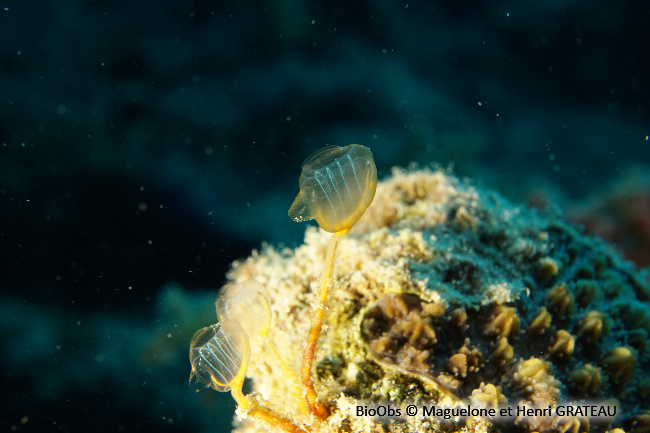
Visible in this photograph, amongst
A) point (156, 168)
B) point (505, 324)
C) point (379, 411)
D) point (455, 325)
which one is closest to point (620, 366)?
point (505, 324)

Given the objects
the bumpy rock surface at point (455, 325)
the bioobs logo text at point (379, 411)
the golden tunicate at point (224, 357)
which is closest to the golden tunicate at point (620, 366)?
the bumpy rock surface at point (455, 325)

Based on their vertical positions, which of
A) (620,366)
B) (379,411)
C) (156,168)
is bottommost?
(379,411)

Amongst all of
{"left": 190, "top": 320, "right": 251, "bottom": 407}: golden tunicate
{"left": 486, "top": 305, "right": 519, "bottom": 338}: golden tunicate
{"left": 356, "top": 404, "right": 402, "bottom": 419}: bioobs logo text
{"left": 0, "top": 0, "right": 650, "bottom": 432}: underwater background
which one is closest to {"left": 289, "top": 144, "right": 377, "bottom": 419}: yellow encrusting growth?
{"left": 190, "top": 320, "right": 251, "bottom": 407}: golden tunicate

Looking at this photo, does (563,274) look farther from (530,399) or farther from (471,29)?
(471,29)

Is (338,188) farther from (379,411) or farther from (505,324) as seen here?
(505,324)

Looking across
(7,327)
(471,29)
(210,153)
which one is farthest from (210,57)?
(471,29)
